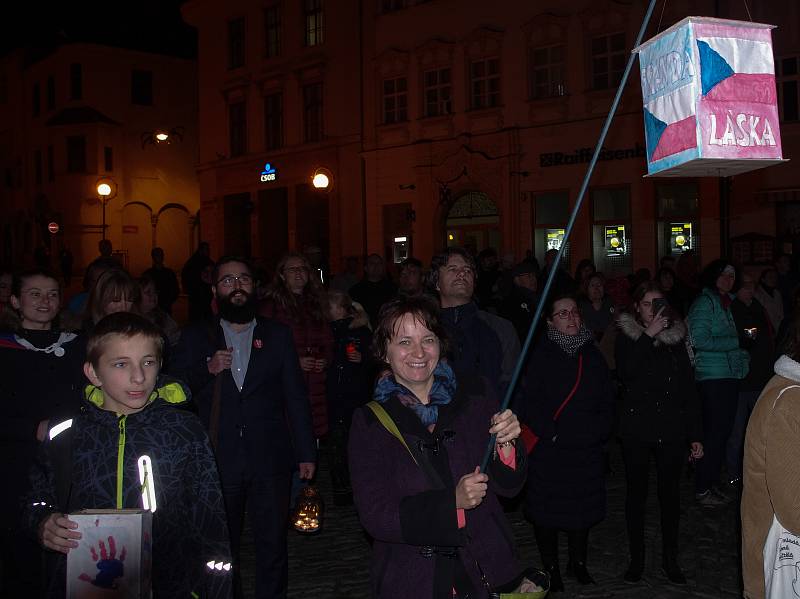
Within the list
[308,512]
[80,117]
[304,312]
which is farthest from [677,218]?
[80,117]

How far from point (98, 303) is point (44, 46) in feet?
161

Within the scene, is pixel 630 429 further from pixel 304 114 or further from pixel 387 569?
pixel 304 114

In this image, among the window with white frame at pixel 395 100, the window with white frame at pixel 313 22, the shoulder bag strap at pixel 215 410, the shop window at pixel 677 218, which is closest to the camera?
the shoulder bag strap at pixel 215 410

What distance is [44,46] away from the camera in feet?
158

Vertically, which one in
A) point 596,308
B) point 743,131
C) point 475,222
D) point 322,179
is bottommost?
point 596,308

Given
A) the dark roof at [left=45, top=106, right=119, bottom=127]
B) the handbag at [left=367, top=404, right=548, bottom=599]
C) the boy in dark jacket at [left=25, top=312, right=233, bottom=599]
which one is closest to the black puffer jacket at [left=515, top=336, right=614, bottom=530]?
the handbag at [left=367, top=404, right=548, bottom=599]

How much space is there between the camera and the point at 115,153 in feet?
137

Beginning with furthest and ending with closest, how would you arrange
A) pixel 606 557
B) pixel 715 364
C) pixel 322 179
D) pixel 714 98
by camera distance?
pixel 322 179 → pixel 715 364 → pixel 606 557 → pixel 714 98

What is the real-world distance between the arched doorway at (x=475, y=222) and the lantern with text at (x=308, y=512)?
18.4 meters

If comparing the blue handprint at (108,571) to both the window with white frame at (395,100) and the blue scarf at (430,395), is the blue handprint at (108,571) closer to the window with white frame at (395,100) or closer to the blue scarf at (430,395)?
the blue scarf at (430,395)

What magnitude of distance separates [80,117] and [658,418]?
40.6m

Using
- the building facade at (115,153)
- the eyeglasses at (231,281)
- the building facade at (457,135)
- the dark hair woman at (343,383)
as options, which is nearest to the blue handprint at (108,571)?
the eyeglasses at (231,281)

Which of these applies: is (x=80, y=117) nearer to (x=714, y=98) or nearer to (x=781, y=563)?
(x=714, y=98)

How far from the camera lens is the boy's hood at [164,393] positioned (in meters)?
3.33
